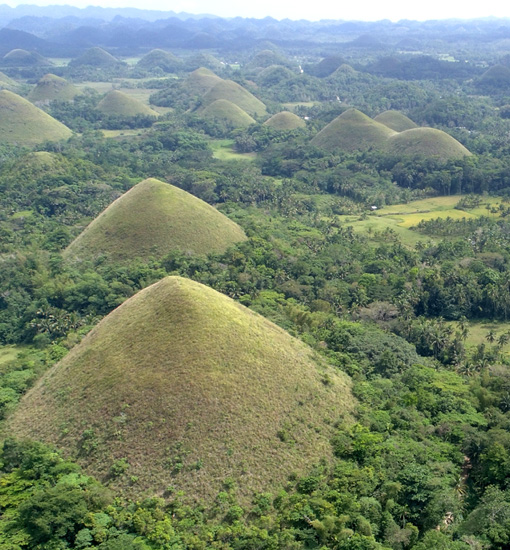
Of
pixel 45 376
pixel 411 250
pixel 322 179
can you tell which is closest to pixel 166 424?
pixel 45 376

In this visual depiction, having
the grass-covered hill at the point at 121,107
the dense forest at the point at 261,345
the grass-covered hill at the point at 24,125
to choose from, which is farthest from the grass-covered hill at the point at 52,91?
the dense forest at the point at 261,345

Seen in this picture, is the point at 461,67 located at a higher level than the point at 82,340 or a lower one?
higher

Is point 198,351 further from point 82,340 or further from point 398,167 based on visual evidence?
point 398,167

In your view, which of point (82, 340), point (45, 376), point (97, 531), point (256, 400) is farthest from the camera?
point (82, 340)

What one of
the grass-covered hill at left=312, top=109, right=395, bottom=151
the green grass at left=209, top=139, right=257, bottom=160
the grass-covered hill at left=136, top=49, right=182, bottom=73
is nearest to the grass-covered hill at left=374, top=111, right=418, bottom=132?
the grass-covered hill at left=312, top=109, right=395, bottom=151

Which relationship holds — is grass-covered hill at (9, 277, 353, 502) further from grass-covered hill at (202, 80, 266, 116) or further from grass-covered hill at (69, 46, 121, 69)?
grass-covered hill at (69, 46, 121, 69)

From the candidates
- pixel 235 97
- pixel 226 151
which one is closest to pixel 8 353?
pixel 226 151

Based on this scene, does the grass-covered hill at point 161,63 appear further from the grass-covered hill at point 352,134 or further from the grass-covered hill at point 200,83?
the grass-covered hill at point 352,134

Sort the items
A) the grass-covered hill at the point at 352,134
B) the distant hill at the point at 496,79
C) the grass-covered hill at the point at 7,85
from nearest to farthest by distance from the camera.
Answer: the grass-covered hill at the point at 352,134, the grass-covered hill at the point at 7,85, the distant hill at the point at 496,79

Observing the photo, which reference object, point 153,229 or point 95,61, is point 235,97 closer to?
point 153,229
